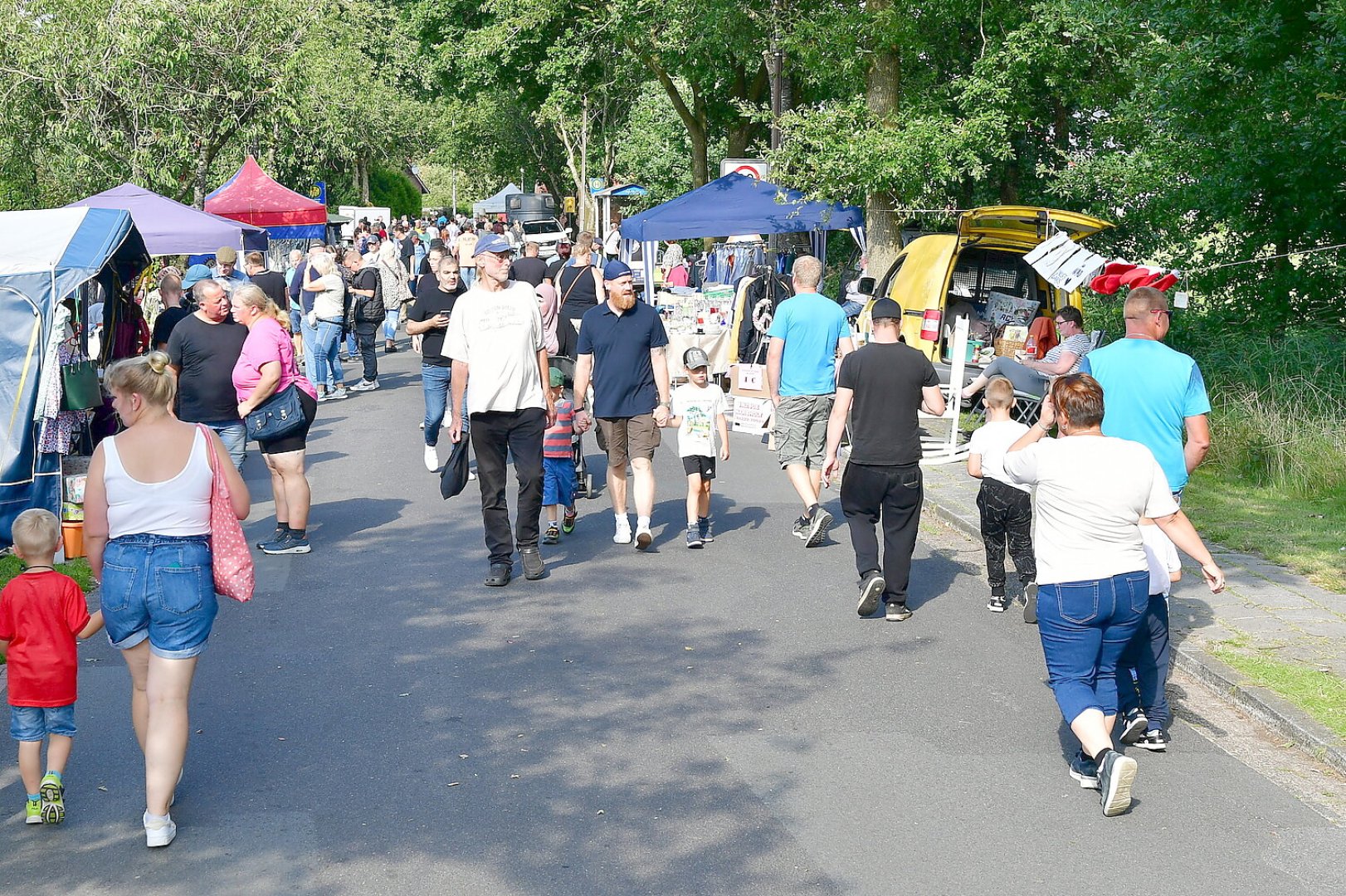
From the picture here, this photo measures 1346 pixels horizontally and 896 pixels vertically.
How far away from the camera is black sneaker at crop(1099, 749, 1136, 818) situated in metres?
5.05

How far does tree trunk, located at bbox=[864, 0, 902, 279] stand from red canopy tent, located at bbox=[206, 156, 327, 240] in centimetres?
1016

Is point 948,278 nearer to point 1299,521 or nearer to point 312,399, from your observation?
point 1299,521

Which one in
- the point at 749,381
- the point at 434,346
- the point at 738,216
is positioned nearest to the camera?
the point at 434,346

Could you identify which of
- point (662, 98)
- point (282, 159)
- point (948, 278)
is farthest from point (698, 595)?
point (662, 98)

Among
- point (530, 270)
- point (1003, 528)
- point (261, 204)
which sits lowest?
point (1003, 528)

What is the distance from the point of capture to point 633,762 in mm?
5711

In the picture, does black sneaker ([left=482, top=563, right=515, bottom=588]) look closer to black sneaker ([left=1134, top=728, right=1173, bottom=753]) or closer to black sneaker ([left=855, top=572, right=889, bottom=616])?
black sneaker ([left=855, top=572, right=889, bottom=616])

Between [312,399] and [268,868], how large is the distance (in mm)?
5332

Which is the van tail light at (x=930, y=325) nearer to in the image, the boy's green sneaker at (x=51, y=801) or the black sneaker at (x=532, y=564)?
the black sneaker at (x=532, y=564)

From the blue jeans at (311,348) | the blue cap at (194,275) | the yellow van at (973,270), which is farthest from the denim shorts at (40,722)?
the blue jeans at (311,348)

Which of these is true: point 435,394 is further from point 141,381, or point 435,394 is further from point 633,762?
point 141,381

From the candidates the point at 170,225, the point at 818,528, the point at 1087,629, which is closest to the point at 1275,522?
the point at 818,528

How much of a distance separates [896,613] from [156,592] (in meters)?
4.29

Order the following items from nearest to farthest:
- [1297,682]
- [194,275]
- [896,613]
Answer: [1297,682] < [896,613] < [194,275]
